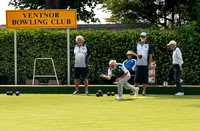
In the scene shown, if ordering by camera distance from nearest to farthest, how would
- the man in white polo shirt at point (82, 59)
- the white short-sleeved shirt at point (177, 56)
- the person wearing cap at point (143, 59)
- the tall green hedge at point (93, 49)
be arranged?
the person wearing cap at point (143, 59) < the white short-sleeved shirt at point (177, 56) < the man in white polo shirt at point (82, 59) < the tall green hedge at point (93, 49)

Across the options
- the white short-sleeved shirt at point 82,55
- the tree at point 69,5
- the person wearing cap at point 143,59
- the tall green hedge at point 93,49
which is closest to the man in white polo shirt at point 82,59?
the white short-sleeved shirt at point 82,55

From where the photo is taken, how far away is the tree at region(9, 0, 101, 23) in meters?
20.8

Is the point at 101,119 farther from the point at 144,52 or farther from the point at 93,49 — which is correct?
the point at 93,49

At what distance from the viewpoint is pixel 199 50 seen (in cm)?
1325

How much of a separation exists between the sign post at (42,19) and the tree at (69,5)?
25.0 feet

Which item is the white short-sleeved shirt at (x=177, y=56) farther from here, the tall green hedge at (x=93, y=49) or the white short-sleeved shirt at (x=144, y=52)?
the tall green hedge at (x=93, y=49)

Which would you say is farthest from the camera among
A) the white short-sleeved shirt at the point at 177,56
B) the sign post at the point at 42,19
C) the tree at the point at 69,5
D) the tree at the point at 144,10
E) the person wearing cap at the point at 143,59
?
the tree at the point at 144,10

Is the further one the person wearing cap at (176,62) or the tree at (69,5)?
the tree at (69,5)

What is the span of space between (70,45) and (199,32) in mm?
4355

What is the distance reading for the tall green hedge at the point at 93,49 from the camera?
43.9 feet

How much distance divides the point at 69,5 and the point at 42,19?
8.93 meters

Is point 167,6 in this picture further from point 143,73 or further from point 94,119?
point 94,119

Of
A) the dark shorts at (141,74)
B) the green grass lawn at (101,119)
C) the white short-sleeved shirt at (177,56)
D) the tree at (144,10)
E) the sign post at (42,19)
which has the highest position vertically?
the tree at (144,10)

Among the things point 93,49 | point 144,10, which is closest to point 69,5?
point 144,10
